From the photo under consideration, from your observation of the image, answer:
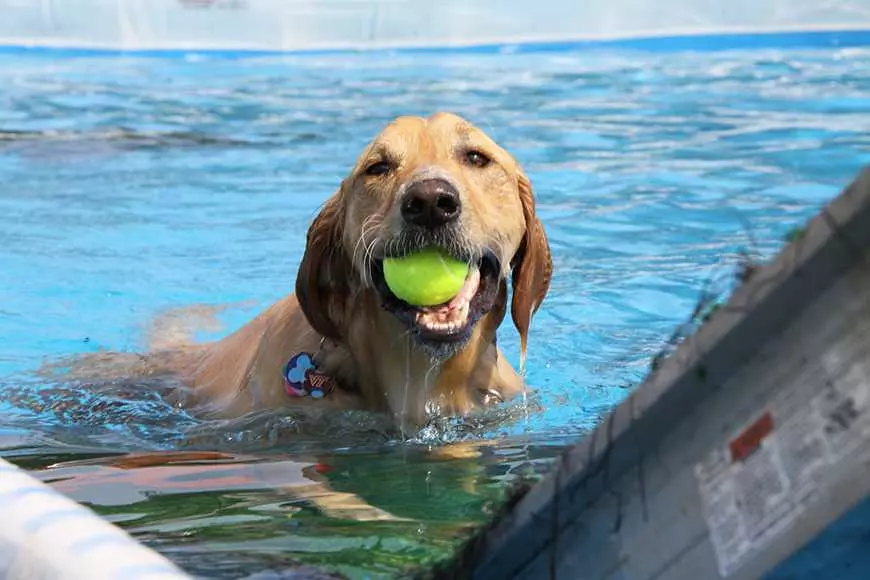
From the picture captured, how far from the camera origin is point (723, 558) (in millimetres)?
1657

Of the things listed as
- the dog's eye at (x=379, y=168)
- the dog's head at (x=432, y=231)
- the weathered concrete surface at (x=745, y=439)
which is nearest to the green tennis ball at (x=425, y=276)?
the dog's head at (x=432, y=231)

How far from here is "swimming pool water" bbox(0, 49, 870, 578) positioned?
135 inches

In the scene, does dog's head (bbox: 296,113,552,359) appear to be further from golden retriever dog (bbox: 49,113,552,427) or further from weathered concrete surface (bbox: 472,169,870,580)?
weathered concrete surface (bbox: 472,169,870,580)

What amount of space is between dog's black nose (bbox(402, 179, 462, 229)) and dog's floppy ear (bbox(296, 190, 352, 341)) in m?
0.46

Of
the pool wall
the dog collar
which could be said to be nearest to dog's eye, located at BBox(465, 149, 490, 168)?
the dog collar

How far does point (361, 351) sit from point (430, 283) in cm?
51

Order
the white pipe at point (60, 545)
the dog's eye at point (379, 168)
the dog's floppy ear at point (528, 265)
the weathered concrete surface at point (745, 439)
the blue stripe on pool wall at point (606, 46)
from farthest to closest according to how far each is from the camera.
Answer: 1. the blue stripe on pool wall at point (606, 46)
2. the dog's floppy ear at point (528, 265)
3. the dog's eye at point (379, 168)
4. the white pipe at point (60, 545)
5. the weathered concrete surface at point (745, 439)

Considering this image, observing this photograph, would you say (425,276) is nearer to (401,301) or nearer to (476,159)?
(401,301)

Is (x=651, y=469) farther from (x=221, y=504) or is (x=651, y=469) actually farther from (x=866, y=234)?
(x=221, y=504)

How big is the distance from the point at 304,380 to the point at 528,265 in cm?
89

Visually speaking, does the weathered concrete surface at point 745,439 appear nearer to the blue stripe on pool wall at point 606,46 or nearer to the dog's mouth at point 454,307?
the dog's mouth at point 454,307

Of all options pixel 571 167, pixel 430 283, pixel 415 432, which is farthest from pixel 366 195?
pixel 571 167

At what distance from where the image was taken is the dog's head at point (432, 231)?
13.1 feet

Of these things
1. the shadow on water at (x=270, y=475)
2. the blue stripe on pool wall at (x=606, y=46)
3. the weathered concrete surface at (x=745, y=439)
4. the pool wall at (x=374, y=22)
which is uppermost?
the pool wall at (x=374, y=22)
